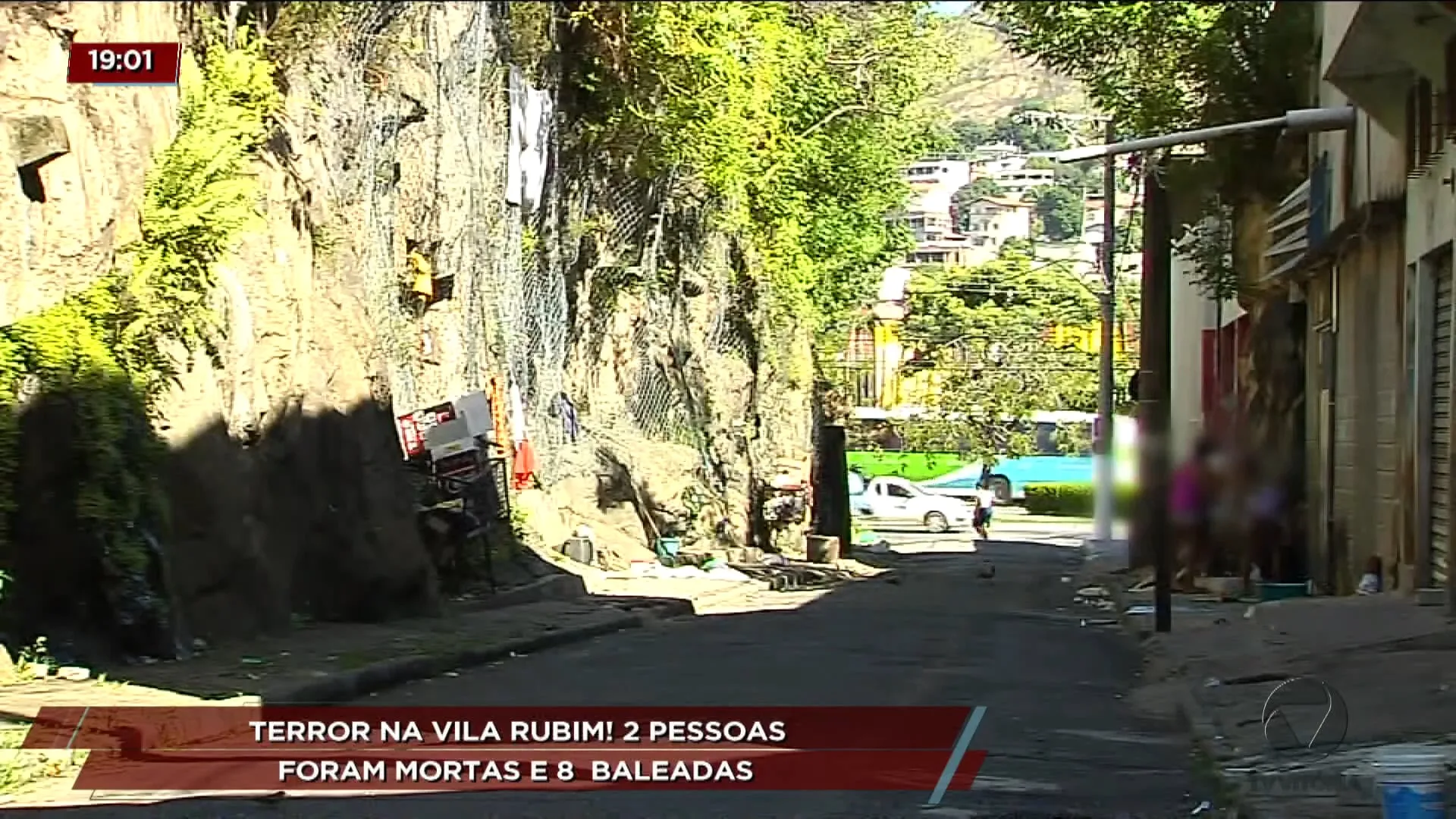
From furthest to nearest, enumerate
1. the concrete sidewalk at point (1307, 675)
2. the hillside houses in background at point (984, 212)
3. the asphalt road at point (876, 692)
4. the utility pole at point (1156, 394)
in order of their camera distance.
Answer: the hillside houses in background at point (984, 212)
the utility pole at point (1156, 394)
the concrete sidewalk at point (1307, 675)
the asphalt road at point (876, 692)

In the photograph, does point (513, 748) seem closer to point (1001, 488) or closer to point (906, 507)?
point (906, 507)

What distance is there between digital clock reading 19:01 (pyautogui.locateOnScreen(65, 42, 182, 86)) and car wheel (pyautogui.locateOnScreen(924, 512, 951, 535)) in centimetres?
4698

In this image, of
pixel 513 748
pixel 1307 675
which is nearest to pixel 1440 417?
pixel 1307 675

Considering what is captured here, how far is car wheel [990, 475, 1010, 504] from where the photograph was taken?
61344 millimetres

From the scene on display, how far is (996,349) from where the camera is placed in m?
63.2

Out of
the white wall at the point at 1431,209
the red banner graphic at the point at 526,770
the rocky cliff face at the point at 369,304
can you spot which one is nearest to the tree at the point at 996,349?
the rocky cliff face at the point at 369,304

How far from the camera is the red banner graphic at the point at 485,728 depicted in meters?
10.2

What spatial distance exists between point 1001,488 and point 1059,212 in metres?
9.29

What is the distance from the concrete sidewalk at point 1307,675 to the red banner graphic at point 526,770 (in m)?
1.47

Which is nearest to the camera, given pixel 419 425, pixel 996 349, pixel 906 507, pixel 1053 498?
pixel 419 425

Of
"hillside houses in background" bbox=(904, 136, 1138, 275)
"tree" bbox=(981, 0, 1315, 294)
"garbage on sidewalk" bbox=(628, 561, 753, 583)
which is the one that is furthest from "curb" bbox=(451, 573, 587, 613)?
"hillside houses in background" bbox=(904, 136, 1138, 275)

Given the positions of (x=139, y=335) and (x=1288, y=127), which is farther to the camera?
(x=1288, y=127)

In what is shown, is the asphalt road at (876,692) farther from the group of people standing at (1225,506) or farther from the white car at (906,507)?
the white car at (906,507)

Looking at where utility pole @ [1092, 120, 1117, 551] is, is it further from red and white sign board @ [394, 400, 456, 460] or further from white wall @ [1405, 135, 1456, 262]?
red and white sign board @ [394, 400, 456, 460]
